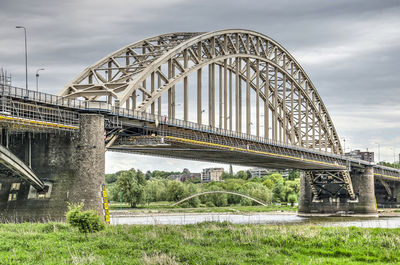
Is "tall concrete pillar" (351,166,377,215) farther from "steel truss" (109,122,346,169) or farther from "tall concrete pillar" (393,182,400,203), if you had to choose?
"tall concrete pillar" (393,182,400,203)

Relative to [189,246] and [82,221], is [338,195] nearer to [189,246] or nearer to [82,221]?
[82,221]

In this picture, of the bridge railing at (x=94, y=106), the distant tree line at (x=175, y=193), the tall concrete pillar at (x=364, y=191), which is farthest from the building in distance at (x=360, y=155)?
the bridge railing at (x=94, y=106)

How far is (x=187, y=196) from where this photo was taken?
386ft

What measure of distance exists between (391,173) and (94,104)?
9179 centimetres

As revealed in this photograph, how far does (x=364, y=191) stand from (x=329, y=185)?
642 cm

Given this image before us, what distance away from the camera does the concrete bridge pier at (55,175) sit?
135ft

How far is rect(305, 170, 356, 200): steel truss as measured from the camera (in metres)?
99.2

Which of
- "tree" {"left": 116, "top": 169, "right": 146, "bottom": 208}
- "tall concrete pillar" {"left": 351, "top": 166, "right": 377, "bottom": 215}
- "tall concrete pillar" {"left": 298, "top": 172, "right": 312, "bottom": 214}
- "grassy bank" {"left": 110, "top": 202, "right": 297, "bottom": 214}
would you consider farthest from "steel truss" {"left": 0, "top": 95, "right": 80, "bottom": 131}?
"tall concrete pillar" {"left": 351, "top": 166, "right": 377, "bottom": 215}

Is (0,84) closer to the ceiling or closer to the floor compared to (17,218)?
closer to the ceiling

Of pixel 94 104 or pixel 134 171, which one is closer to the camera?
pixel 94 104

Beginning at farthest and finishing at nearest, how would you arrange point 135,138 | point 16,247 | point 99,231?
point 135,138, point 99,231, point 16,247

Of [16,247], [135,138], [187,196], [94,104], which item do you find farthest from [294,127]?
[16,247]

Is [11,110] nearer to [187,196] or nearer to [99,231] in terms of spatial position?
[99,231]

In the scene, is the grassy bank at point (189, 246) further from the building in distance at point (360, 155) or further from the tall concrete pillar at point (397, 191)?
the tall concrete pillar at point (397, 191)
